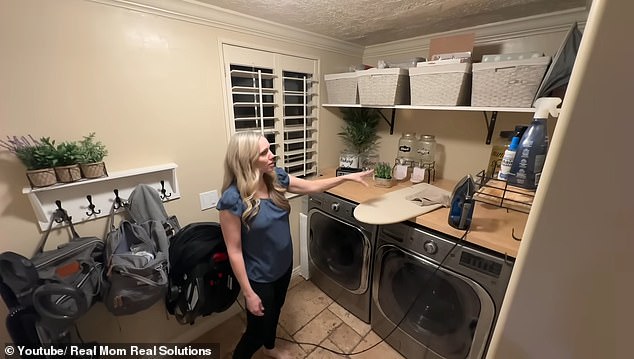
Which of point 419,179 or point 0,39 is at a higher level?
point 0,39

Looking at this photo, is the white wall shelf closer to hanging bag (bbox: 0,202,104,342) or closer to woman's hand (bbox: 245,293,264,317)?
woman's hand (bbox: 245,293,264,317)

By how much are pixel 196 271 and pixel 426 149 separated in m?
1.73

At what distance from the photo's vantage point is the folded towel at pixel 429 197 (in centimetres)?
132

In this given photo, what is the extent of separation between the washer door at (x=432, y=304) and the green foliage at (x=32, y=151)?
158 centimetres

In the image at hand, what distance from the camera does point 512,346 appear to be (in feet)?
1.49

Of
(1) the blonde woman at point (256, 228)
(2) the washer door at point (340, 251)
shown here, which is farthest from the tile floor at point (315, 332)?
(1) the blonde woman at point (256, 228)

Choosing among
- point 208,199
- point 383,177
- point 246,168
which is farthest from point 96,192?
point 383,177

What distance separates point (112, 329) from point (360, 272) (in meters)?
1.41

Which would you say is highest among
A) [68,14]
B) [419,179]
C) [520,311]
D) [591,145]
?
[68,14]

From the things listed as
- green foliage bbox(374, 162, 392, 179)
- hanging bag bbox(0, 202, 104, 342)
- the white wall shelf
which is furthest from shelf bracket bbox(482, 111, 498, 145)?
hanging bag bbox(0, 202, 104, 342)

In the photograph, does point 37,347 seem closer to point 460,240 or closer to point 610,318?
point 610,318

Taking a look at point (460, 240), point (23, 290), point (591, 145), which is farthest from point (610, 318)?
point (23, 290)

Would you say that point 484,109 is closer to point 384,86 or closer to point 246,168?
point 384,86

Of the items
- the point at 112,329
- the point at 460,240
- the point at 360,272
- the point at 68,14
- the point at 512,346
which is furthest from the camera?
the point at 360,272
